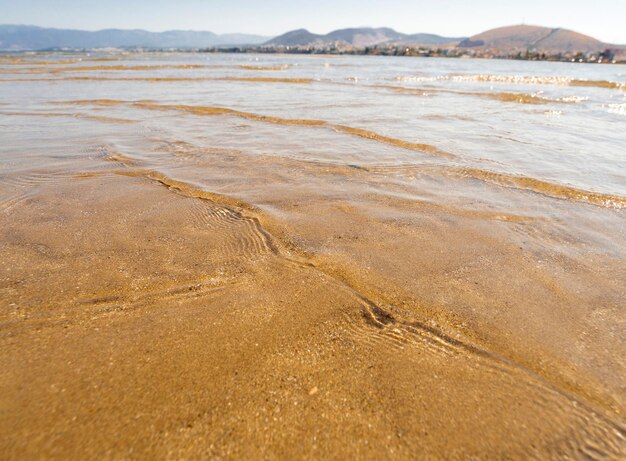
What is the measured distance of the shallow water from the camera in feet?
5.07

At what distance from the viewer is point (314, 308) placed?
7.56 feet

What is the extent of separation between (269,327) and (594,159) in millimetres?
6513

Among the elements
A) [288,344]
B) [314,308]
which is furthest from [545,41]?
[288,344]

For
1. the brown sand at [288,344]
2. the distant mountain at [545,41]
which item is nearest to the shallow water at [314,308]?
the brown sand at [288,344]

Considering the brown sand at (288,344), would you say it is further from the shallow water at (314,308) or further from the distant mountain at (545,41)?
the distant mountain at (545,41)

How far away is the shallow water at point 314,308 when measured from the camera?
60.8 inches

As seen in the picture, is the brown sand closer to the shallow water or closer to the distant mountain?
the shallow water

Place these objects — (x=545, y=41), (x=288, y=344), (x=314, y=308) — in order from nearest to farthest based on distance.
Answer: (x=288, y=344) < (x=314, y=308) < (x=545, y=41)

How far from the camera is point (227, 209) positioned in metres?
3.82

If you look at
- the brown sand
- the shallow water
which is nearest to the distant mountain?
the shallow water

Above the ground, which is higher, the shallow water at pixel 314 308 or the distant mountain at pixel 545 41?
the distant mountain at pixel 545 41

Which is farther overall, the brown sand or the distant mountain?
the distant mountain

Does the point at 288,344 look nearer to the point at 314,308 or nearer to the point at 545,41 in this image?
the point at 314,308

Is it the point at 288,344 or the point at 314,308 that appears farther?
the point at 314,308
